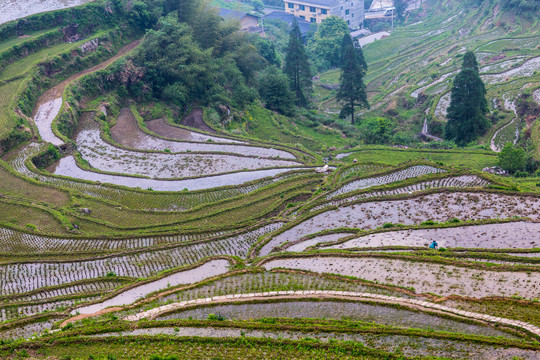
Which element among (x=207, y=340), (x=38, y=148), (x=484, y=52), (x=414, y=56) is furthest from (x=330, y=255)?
(x=414, y=56)

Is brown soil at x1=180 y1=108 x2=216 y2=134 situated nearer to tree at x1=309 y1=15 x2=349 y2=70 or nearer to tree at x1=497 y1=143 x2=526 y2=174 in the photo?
tree at x1=497 y1=143 x2=526 y2=174

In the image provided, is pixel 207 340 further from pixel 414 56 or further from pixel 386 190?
pixel 414 56

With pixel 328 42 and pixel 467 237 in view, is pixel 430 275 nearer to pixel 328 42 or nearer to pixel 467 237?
pixel 467 237

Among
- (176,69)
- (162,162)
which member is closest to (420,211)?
(162,162)

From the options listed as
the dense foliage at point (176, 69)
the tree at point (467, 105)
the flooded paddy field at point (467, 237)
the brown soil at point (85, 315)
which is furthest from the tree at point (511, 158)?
the dense foliage at point (176, 69)

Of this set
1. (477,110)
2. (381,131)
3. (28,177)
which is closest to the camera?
(28,177)

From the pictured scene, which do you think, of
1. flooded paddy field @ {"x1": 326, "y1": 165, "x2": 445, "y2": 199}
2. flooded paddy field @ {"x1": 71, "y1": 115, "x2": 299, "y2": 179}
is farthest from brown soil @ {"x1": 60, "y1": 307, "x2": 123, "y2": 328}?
flooded paddy field @ {"x1": 71, "y1": 115, "x2": 299, "y2": 179}

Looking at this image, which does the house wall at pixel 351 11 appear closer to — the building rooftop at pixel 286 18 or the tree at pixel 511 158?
the building rooftop at pixel 286 18
